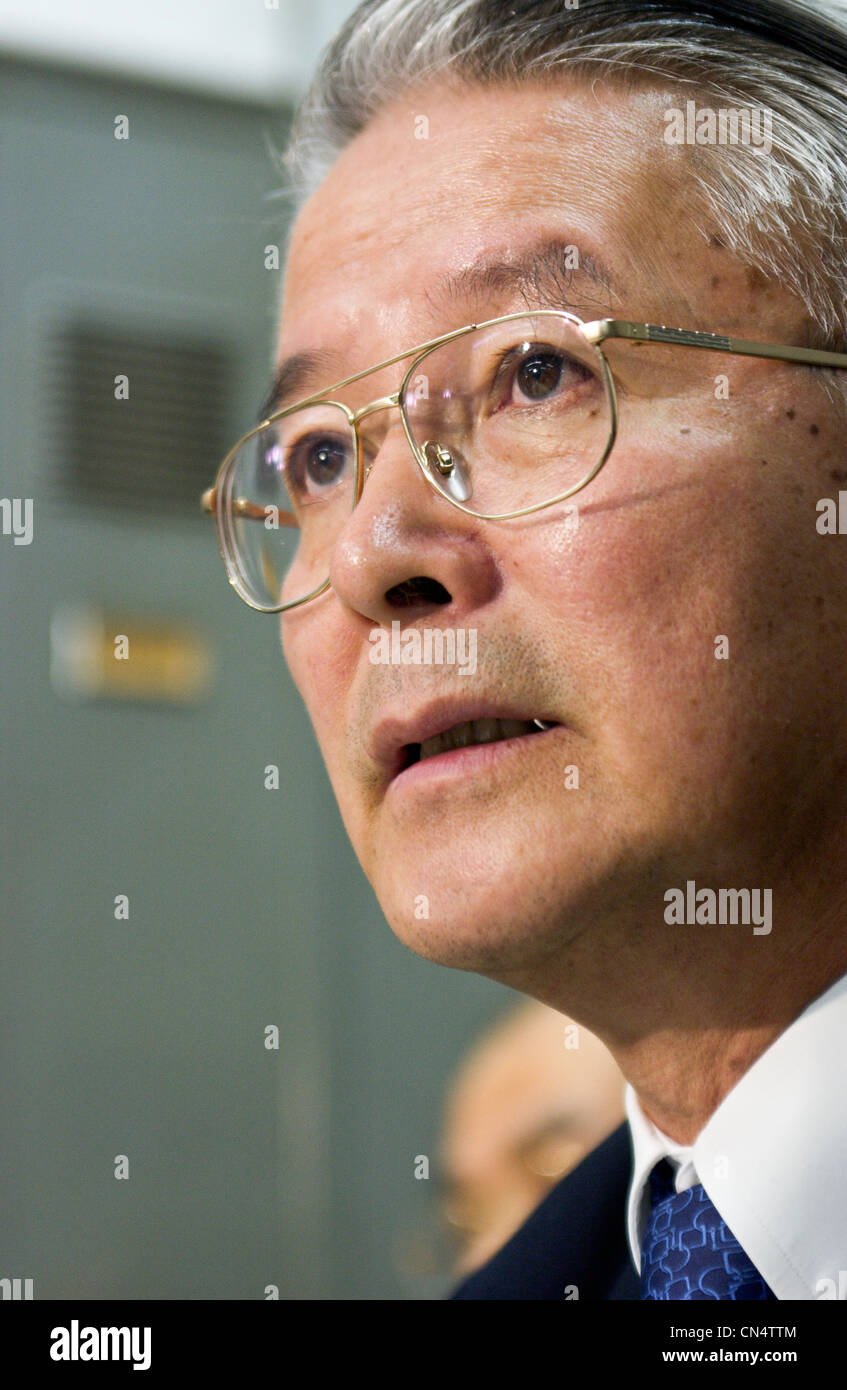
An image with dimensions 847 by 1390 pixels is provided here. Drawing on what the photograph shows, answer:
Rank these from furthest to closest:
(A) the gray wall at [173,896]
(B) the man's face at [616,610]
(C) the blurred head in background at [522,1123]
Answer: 1. (A) the gray wall at [173,896]
2. (C) the blurred head in background at [522,1123]
3. (B) the man's face at [616,610]

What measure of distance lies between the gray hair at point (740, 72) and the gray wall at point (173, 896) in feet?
6.13

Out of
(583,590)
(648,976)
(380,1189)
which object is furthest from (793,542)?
(380,1189)

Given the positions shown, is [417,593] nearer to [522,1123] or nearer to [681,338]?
[681,338]

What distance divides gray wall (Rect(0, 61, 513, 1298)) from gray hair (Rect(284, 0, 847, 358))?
6.13 ft

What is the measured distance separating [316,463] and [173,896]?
200cm

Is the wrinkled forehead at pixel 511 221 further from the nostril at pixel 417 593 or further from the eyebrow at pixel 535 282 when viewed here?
the nostril at pixel 417 593

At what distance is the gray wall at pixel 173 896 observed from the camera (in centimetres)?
285

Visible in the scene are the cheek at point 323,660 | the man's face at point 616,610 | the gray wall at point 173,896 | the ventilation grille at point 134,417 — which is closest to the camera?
the man's face at point 616,610

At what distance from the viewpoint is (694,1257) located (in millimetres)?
914

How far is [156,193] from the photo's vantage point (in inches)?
124

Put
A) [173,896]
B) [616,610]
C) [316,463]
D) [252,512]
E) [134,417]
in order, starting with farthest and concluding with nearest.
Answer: [134,417], [173,896], [252,512], [316,463], [616,610]

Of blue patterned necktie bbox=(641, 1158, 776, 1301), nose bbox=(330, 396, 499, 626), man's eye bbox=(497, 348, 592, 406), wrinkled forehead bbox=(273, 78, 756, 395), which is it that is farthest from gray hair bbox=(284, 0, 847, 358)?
blue patterned necktie bbox=(641, 1158, 776, 1301)

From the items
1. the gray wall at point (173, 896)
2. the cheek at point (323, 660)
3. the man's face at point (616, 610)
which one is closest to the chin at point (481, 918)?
the man's face at point (616, 610)

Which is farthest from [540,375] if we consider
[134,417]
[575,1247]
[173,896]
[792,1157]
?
[134,417]
